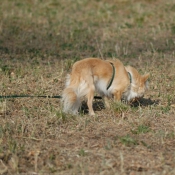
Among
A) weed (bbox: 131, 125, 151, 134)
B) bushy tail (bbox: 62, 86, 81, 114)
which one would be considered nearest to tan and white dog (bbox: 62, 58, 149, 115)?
bushy tail (bbox: 62, 86, 81, 114)

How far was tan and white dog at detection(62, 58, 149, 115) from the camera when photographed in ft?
23.5

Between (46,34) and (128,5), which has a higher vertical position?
(128,5)

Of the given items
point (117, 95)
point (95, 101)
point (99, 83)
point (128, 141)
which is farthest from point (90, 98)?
point (128, 141)

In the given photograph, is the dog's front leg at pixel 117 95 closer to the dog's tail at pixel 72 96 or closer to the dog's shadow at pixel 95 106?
the dog's shadow at pixel 95 106

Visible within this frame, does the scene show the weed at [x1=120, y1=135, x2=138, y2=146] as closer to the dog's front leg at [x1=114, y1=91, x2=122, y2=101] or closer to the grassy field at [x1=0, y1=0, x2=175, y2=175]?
the grassy field at [x1=0, y1=0, x2=175, y2=175]

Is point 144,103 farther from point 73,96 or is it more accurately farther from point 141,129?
point 141,129

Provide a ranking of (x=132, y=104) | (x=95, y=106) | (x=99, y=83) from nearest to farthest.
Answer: (x=99, y=83) → (x=95, y=106) → (x=132, y=104)

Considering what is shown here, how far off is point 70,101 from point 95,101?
1231 millimetres

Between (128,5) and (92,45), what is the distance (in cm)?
455

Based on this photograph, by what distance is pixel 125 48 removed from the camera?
1189 centimetres

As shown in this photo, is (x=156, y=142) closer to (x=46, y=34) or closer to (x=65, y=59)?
(x=65, y=59)

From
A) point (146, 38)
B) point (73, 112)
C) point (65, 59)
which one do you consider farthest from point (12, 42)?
point (73, 112)

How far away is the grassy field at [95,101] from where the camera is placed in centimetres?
544

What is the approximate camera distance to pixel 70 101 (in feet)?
23.0
